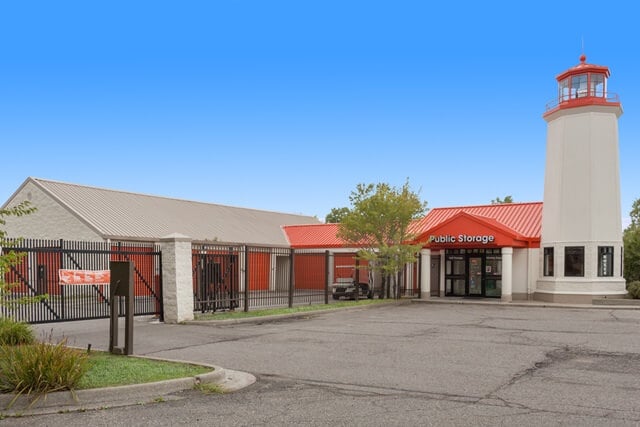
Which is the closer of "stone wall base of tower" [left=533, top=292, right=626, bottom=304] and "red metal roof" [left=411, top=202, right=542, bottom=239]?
"stone wall base of tower" [left=533, top=292, right=626, bottom=304]

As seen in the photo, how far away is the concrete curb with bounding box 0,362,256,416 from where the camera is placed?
690 cm

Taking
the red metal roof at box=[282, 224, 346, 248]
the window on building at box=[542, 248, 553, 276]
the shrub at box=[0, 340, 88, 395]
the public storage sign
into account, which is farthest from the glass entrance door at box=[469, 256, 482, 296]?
the shrub at box=[0, 340, 88, 395]

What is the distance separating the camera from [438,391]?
7969 millimetres

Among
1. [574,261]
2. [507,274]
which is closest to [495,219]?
[507,274]

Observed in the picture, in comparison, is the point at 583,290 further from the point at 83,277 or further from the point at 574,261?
the point at 83,277

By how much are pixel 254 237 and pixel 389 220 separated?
556 inches

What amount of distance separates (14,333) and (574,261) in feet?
80.8

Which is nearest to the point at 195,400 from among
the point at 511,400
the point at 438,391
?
the point at 438,391

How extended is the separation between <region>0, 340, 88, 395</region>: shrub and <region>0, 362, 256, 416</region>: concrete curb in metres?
0.13

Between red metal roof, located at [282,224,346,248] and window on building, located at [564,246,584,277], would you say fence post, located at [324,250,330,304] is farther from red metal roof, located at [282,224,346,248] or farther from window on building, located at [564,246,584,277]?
red metal roof, located at [282,224,346,248]

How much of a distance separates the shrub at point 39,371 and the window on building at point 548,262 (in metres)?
25.2

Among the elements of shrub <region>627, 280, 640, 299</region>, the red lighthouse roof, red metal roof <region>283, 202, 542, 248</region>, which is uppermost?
the red lighthouse roof

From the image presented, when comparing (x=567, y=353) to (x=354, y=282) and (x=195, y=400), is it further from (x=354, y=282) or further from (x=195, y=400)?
(x=354, y=282)

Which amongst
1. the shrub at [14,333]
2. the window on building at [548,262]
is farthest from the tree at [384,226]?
the shrub at [14,333]
